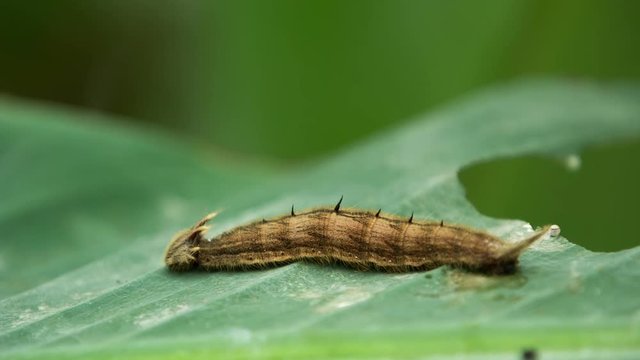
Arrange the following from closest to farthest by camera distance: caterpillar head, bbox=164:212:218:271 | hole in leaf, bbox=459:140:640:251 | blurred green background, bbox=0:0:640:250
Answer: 1. caterpillar head, bbox=164:212:218:271
2. hole in leaf, bbox=459:140:640:251
3. blurred green background, bbox=0:0:640:250

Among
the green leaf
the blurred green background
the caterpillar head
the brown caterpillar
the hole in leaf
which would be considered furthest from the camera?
the blurred green background

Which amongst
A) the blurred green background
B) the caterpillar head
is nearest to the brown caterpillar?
the caterpillar head

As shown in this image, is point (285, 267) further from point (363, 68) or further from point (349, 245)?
point (363, 68)

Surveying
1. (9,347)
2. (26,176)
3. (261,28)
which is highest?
(261,28)

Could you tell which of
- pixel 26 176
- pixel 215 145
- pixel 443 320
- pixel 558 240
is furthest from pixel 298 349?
pixel 215 145

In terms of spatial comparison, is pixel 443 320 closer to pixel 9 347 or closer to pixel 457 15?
pixel 9 347

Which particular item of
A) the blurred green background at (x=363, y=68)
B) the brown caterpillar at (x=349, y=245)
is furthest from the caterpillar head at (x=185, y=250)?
the blurred green background at (x=363, y=68)

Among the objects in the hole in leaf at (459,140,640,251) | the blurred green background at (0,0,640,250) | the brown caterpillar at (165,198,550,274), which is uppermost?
the blurred green background at (0,0,640,250)

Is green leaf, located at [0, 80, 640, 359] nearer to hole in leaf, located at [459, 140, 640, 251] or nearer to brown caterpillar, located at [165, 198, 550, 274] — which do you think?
brown caterpillar, located at [165, 198, 550, 274]

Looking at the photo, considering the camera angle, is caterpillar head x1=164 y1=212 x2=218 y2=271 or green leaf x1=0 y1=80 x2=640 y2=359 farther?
caterpillar head x1=164 y1=212 x2=218 y2=271

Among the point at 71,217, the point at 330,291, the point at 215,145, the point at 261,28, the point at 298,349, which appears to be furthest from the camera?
the point at 215,145
